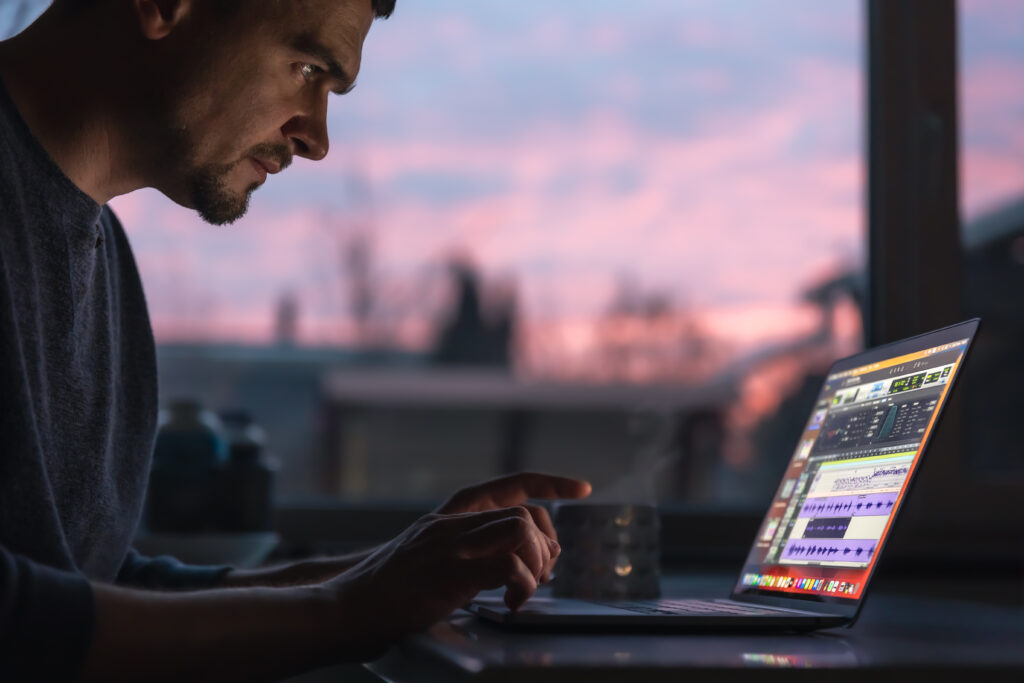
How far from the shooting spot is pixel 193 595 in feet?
2.26

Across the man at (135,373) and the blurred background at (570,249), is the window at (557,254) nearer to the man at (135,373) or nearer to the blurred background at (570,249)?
the blurred background at (570,249)

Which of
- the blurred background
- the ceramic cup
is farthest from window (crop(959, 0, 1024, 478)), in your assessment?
the ceramic cup

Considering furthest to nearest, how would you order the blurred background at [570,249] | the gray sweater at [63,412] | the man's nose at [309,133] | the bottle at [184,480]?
the blurred background at [570,249]
the bottle at [184,480]
the man's nose at [309,133]
the gray sweater at [63,412]

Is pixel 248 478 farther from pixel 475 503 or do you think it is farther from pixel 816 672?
pixel 816 672

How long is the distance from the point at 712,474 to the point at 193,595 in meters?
1.72

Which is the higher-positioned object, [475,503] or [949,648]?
[475,503]

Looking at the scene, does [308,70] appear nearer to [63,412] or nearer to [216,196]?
[216,196]

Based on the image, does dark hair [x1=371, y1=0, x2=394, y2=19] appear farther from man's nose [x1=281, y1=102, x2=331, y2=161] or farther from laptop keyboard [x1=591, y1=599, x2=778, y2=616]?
laptop keyboard [x1=591, y1=599, x2=778, y2=616]

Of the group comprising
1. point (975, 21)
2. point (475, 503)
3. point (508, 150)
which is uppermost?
point (975, 21)

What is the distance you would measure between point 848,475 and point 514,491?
1.16 ft

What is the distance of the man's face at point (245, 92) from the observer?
3.79 feet

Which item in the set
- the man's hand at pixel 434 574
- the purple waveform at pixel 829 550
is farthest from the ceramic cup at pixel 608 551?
the man's hand at pixel 434 574

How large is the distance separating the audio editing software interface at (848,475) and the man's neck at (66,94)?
0.86m

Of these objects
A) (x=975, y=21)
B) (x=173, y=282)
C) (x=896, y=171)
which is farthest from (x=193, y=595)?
(x=975, y=21)
